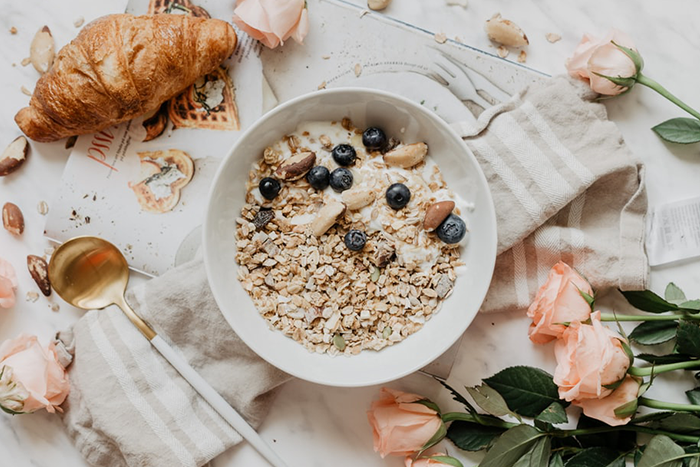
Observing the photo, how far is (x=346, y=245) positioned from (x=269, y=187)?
16 cm

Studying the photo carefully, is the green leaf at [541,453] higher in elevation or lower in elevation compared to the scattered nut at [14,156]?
lower

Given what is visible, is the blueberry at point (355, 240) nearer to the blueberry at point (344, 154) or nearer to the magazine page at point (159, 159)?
the blueberry at point (344, 154)

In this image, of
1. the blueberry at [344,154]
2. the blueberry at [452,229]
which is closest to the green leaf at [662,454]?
the blueberry at [452,229]

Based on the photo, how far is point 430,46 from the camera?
3.49 ft

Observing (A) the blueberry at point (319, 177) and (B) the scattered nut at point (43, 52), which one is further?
(B) the scattered nut at point (43, 52)

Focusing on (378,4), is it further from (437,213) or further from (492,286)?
(492,286)

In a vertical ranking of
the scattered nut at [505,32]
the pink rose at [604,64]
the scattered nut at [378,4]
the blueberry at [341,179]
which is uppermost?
the scattered nut at [378,4]

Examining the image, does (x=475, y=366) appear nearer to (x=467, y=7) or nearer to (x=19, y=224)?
(x=467, y=7)

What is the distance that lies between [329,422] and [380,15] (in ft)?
2.41

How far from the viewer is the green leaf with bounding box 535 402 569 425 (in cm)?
93

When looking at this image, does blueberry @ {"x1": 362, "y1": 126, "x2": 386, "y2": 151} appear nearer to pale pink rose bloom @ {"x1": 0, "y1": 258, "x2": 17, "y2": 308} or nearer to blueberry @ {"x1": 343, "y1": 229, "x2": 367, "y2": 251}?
blueberry @ {"x1": 343, "y1": 229, "x2": 367, "y2": 251}

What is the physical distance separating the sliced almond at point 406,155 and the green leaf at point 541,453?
49 centimetres

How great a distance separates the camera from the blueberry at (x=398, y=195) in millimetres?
926

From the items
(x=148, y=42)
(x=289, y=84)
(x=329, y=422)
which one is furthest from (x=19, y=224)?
(x=329, y=422)
